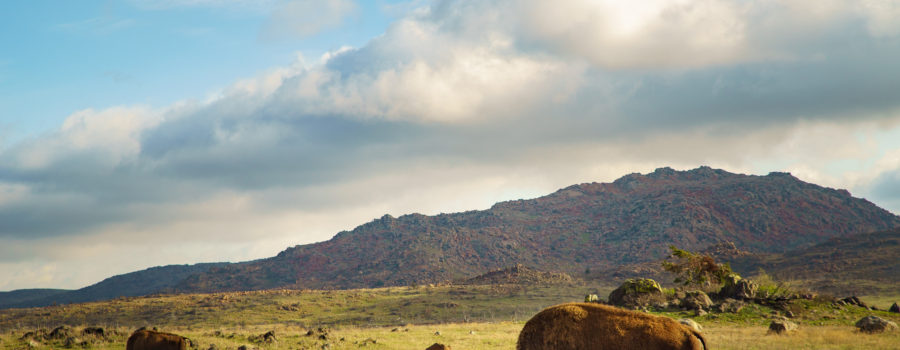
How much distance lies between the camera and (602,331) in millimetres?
14617

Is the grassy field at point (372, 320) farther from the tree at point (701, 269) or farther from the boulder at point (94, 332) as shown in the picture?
the tree at point (701, 269)

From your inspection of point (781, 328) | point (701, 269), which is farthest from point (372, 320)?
point (781, 328)

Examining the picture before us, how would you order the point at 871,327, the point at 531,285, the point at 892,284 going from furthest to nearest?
the point at 531,285 → the point at 892,284 → the point at 871,327

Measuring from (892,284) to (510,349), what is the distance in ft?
363

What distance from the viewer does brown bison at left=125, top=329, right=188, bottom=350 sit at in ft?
80.8

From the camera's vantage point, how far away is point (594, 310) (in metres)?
15.1

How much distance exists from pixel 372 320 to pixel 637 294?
168 feet

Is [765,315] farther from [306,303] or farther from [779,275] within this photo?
[779,275]

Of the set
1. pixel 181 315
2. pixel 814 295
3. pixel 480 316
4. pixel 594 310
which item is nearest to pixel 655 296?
pixel 814 295

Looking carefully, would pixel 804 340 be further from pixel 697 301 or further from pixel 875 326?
pixel 697 301

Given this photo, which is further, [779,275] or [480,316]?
[779,275]

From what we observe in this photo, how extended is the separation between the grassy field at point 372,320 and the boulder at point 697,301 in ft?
6.20

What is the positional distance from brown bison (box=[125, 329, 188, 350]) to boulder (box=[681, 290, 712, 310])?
3694 centimetres

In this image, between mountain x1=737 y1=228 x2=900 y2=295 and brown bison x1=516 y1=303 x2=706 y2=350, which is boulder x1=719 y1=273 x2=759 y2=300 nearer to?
brown bison x1=516 y1=303 x2=706 y2=350
